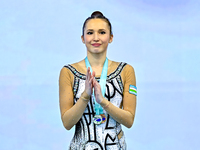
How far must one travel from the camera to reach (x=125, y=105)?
2518mm

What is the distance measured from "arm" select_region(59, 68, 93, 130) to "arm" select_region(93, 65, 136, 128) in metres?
0.07

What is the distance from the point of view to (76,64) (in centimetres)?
265

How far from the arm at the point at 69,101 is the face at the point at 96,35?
24cm

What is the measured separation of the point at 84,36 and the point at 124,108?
1.84 ft

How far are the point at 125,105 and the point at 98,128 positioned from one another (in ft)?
0.77

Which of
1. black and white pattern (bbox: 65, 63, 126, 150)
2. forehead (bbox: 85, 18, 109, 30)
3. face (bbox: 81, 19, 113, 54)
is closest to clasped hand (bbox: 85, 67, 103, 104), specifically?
black and white pattern (bbox: 65, 63, 126, 150)

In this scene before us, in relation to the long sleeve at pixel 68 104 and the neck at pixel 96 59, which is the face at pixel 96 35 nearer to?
the neck at pixel 96 59

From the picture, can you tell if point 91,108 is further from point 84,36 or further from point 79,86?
point 84,36

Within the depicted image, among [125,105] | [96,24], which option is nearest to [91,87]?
[125,105]

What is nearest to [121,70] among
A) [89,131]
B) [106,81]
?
[106,81]

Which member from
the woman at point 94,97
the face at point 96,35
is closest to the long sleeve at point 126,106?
Result: the woman at point 94,97

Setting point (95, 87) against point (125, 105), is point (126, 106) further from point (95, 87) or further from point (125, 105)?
point (95, 87)

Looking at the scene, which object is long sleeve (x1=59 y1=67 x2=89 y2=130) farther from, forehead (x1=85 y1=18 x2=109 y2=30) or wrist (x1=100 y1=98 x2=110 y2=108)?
forehead (x1=85 y1=18 x2=109 y2=30)

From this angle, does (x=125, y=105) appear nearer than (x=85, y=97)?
No
